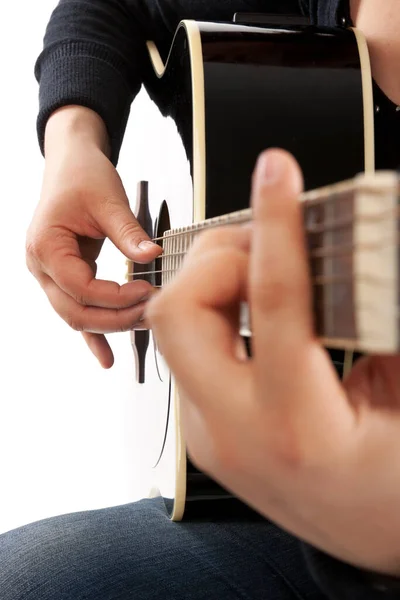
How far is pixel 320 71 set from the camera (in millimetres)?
731

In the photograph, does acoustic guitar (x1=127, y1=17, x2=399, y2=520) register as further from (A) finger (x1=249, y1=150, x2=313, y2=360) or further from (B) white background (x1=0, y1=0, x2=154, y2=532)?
(B) white background (x1=0, y1=0, x2=154, y2=532)

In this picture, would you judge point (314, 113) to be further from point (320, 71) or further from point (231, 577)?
point (231, 577)

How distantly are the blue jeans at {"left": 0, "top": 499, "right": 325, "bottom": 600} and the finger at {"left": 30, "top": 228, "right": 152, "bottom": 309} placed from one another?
0.84 ft

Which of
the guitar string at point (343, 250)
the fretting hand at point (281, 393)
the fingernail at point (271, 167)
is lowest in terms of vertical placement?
the fretting hand at point (281, 393)

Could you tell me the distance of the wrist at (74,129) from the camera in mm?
889

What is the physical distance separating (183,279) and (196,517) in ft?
1.46

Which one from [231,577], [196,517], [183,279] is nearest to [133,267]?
[196,517]

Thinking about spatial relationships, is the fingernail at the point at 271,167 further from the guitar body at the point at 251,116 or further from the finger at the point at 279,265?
the guitar body at the point at 251,116

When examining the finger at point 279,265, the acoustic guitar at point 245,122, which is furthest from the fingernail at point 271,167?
the acoustic guitar at point 245,122

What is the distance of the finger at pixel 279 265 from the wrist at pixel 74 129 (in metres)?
0.59

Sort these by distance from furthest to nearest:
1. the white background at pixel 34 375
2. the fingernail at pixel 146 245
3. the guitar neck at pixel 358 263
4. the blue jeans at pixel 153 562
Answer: the white background at pixel 34 375 → the fingernail at pixel 146 245 → the blue jeans at pixel 153 562 → the guitar neck at pixel 358 263

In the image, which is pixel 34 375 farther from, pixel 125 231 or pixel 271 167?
pixel 271 167

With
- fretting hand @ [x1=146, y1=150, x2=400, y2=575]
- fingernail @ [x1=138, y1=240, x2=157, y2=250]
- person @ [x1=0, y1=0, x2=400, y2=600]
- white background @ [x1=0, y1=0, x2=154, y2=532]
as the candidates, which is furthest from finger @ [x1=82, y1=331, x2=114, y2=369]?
white background @ [x1=0, y1=0, x2=154, y2=532]

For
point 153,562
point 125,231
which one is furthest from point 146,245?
point 153,562
